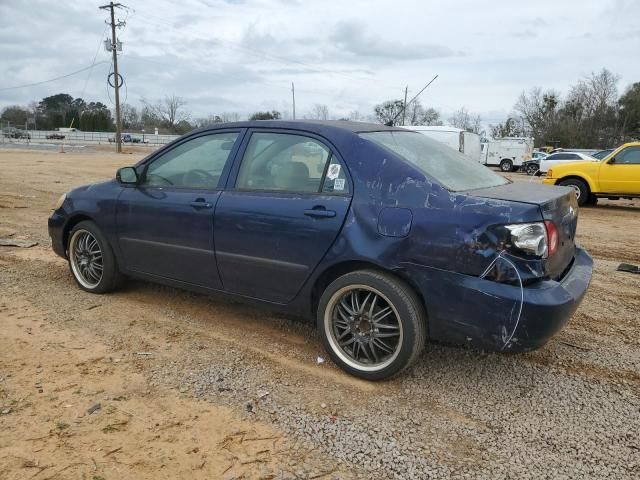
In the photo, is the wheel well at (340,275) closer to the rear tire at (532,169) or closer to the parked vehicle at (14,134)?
the rear tire at (532,169)

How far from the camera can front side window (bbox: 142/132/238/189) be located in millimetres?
3994

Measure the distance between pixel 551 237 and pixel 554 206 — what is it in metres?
0.25

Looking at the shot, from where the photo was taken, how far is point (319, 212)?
132 inches

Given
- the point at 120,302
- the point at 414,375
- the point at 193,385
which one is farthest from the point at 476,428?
the point at 120,302

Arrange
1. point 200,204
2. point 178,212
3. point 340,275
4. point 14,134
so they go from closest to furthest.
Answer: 1. point 340,275
2. point 200,204
3. point 178,212
4. point 14,134

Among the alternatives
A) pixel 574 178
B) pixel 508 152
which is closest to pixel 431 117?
pixel 508 152

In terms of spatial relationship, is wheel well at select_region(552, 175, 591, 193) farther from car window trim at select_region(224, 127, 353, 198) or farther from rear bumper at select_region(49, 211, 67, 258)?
rear bumper at select_region(49, 211, 67, 258)

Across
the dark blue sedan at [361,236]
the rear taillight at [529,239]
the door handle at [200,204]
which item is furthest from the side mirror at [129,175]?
the rear taillight at [529,239]

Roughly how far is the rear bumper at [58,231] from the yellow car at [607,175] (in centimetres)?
1219

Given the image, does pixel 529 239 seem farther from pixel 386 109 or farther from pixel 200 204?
pixel 386 109

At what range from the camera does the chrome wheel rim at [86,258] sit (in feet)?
15.6

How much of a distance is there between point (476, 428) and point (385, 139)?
193 centimetres

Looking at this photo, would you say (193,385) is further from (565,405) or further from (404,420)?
(565,405)

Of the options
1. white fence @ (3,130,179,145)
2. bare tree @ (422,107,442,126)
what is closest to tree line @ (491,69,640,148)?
bare tree @ (422,107,442,126)
